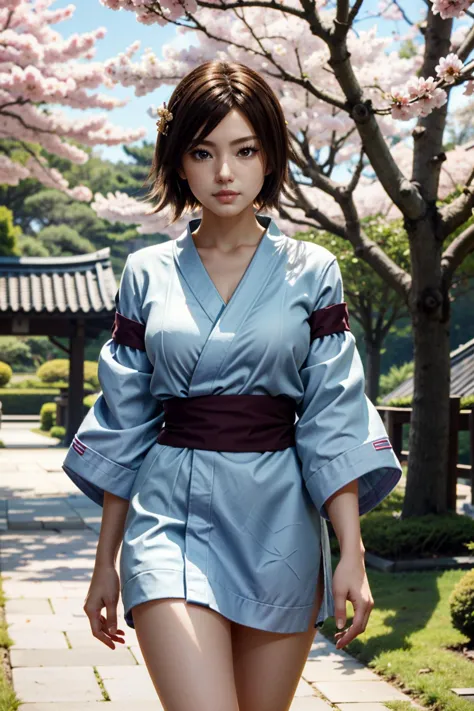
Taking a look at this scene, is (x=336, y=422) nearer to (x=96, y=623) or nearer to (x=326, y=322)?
(x=326, y=322)

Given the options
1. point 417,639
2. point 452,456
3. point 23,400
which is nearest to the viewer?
point 417,639

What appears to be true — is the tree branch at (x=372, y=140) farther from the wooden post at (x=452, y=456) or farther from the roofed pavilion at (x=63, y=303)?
the roofed pavilion at (x=63, y=303)

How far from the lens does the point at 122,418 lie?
2.49 m

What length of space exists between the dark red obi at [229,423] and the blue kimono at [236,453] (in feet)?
0.06

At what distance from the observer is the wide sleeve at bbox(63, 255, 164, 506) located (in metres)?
2.47

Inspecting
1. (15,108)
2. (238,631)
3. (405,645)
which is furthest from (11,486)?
(238,631)

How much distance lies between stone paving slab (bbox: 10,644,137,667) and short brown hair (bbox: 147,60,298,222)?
315 cm

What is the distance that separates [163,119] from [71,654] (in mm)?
3524

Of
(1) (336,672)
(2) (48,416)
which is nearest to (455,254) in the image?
(1) (336,672)

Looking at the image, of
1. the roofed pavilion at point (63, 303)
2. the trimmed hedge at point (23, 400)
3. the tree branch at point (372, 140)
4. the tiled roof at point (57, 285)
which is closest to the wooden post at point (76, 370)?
the roofed pavilion at point (63, 303)

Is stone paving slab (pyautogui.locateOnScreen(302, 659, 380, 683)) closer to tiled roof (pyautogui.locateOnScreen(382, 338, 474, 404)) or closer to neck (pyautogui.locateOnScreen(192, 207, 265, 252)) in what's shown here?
neck (pyautogui.locateOnScreen(192, 207, 265, 252))

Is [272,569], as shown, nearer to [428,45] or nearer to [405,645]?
[405,645]

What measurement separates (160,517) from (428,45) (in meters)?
7.47

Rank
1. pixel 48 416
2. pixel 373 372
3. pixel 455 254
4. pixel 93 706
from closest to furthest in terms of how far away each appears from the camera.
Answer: pixel 93 706
pixel 455 254
pixel 373 372
pixel 48 416
